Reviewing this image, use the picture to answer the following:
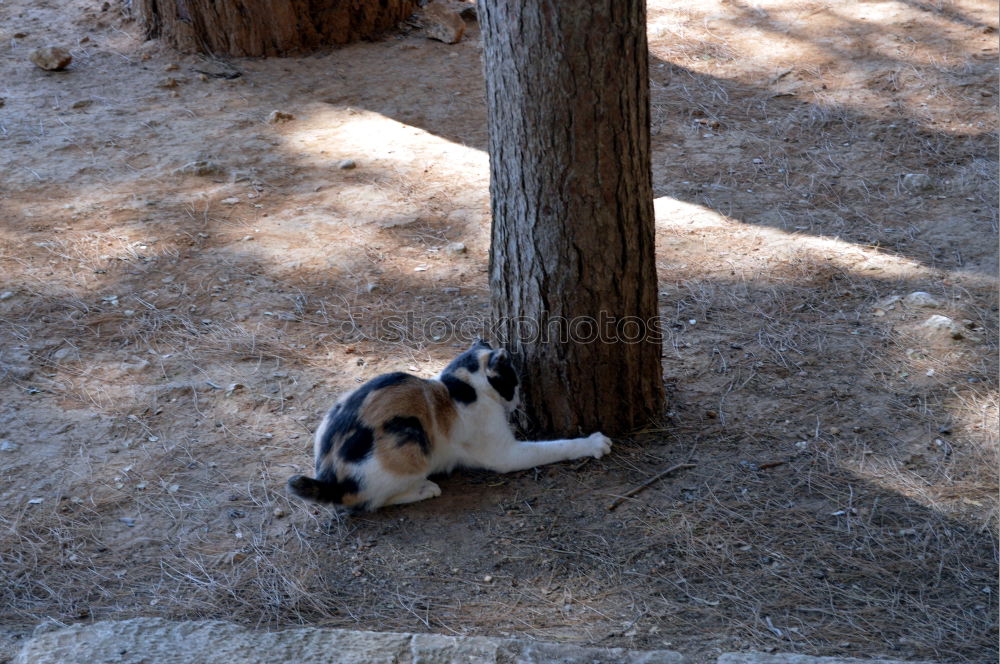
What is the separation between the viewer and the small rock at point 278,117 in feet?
22.9

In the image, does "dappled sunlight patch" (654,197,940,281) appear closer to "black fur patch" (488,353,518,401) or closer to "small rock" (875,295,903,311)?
"small rock" (875,295,903,311)

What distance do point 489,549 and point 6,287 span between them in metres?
3.31

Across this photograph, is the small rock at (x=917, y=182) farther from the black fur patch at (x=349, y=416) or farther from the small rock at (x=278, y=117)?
the small rock at (x=278, y=117)

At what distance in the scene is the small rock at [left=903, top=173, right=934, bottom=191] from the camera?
5.83 m

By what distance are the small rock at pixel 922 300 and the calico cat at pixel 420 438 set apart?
196cm

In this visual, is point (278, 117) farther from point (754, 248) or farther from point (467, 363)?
point (467, 363)

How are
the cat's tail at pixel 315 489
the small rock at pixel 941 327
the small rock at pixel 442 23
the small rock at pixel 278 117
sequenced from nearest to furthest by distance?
the cat's tail at pixel 315 489
the small rock at pixel 941 327
the small rock at pixel 278 117
the small rock at pixel 442 23

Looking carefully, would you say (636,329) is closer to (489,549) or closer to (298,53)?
(489,549)

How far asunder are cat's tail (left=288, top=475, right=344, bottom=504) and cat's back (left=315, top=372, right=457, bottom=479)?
0.05 metres

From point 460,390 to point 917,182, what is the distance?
12.3ft

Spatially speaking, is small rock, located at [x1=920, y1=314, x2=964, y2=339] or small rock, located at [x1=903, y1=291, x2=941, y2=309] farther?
small rock, located at [x1=903, y1=291, x2=941, y2=309]

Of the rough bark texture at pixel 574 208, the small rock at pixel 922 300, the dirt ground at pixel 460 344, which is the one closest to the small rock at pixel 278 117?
the dirt ground at pixel 460 344

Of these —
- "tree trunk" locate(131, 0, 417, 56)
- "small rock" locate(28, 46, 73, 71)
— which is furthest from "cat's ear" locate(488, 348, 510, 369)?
"small rock" locate(28, 46, 73, 71)

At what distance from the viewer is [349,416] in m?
3.42
